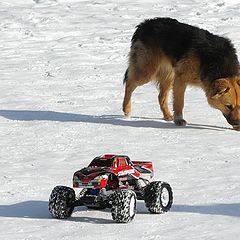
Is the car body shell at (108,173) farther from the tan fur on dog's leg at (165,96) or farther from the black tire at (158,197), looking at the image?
the tan fur on dog's leg at (165,96)

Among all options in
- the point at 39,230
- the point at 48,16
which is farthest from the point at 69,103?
the point at 48,16

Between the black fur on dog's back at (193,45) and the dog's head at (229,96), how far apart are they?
0.18 metres

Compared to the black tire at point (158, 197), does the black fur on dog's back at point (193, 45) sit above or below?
above

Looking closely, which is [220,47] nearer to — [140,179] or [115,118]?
[115,118]

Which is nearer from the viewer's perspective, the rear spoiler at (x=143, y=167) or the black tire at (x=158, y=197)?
the black tire at (x=158, y=197)

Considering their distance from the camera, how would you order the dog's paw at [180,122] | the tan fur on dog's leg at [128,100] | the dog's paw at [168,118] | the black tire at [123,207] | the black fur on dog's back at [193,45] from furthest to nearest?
1. the tan fur on dog's leg at [128,100]
2. the dog's paw at [168,118]
3. the dog's paw at [180,122]
4. the black fur on dog's back at [193,45]
5. the black tire at [123,207]

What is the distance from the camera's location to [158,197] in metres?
5.81

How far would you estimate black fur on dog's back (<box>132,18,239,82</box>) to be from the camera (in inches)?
406

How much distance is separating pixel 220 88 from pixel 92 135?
1.98m

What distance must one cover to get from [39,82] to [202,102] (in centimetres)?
351

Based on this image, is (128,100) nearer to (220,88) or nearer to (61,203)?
(220,88)

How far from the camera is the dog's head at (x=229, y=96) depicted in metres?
10.0

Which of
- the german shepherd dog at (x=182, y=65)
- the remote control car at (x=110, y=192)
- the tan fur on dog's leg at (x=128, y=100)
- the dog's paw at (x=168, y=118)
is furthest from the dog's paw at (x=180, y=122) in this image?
the remote control car at (x=110, y=192)

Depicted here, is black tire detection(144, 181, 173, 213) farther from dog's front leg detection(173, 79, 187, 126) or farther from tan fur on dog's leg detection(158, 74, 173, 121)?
tan fur on dog's leg detection(158, 74, 173, 121)
